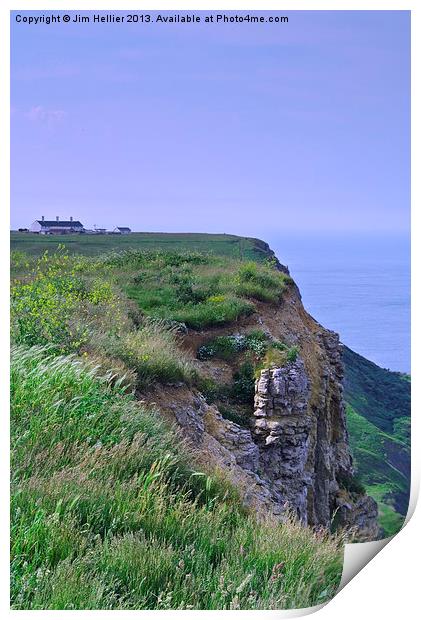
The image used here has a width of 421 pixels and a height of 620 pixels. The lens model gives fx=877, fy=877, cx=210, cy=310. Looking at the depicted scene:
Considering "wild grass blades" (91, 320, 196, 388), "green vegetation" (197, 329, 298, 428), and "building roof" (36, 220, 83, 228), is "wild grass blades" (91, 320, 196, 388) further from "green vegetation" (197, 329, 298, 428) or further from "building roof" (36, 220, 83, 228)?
"building roof" (36, 220, 83, 228)

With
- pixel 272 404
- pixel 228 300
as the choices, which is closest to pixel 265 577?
pixel 272 404

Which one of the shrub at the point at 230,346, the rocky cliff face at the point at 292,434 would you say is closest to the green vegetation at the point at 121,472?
the shrub at the point at 230,346

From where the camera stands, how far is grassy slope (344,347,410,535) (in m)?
6.17

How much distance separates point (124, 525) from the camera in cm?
488

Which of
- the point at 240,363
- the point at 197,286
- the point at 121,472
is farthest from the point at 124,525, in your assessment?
the point at 197,286

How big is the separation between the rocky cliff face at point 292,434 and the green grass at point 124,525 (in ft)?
2.03

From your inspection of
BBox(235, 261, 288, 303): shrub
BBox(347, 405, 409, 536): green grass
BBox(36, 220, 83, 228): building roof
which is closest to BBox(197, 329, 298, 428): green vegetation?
BBox(235, 261, 288, 303): shrub

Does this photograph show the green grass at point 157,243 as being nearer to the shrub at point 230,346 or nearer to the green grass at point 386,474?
the shrub at point 230,346

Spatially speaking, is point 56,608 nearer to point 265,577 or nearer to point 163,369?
point 265,577

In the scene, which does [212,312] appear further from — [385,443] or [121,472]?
[121,472]

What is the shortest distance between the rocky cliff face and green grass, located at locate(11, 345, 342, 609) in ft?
2.03

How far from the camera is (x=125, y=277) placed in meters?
6.66
